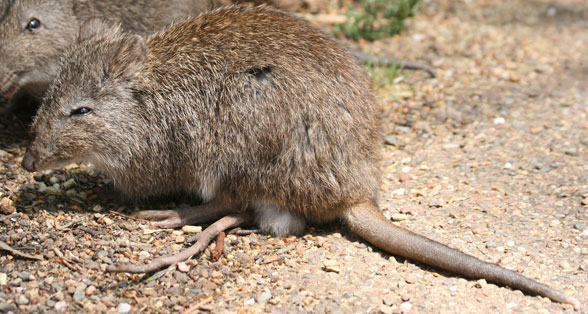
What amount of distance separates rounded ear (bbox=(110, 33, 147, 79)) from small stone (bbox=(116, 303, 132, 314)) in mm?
1578

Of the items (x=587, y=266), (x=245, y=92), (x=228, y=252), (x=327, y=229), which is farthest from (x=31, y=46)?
(x=587, y=266)

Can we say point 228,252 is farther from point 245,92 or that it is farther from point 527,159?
point 527,159

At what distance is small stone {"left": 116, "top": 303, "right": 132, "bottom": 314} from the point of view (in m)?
3.64

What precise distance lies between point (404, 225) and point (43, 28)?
338cm

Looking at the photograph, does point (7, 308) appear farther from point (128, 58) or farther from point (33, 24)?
point (33, 24)

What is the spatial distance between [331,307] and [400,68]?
360 centimetres

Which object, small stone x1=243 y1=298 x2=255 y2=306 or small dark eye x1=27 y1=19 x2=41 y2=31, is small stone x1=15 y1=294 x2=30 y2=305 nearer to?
small stone x1=243 y1=298 x2=255 y2=306

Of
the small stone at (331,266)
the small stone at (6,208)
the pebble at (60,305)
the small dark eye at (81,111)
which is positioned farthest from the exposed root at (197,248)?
the small dark eye at (81,111)

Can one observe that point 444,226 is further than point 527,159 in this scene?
No

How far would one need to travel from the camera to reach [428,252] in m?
4.02

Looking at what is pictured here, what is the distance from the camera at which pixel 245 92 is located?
4258 mm

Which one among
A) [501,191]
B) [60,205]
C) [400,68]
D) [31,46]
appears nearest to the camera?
[60,205]

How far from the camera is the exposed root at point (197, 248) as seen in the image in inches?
151

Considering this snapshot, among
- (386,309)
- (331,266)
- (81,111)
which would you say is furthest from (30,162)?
(386,309)
